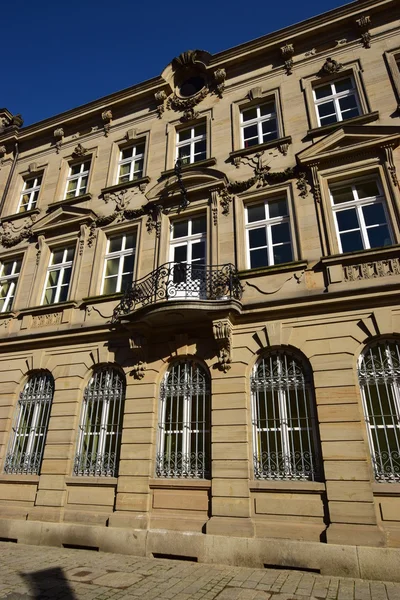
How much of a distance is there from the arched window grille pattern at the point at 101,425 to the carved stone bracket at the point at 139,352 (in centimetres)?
63

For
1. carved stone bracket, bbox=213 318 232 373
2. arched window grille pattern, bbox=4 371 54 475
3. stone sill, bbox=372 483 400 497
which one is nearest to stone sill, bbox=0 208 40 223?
arched window grille pattern, bbox=4 371 54 475

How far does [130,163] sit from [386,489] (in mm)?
12559

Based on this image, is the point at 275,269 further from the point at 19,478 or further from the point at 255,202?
the point at 19,478

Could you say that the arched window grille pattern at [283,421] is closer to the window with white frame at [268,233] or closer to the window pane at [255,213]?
the window with white frame at [268,233]

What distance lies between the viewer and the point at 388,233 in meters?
9.00

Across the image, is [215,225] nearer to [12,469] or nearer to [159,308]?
[159,308]

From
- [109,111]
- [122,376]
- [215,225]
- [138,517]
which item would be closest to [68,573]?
[138,517]

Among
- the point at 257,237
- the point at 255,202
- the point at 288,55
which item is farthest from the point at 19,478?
the point at 288,55

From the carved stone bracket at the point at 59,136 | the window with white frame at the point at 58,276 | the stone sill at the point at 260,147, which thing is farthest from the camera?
the carved stone bracket at the point at 59,136

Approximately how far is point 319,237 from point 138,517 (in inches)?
303

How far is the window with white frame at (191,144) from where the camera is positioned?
12.8 meters

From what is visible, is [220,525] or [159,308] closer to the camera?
[220,525]

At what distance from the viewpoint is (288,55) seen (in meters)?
12.6

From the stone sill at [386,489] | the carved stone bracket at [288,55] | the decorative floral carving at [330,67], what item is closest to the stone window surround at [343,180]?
the decorative floral carving at [330,67]
